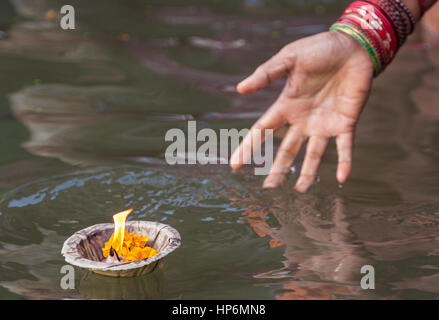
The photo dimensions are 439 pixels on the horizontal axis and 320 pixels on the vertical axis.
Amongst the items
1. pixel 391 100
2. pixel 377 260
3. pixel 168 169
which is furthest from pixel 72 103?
pixel 377 260

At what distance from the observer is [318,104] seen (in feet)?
6.64

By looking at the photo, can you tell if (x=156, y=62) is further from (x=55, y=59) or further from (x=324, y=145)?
(x=324, y=145)

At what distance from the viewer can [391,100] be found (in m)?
2.97

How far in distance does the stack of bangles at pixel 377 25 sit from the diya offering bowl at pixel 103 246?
0.98 m

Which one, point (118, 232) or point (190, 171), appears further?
point (190, 171)

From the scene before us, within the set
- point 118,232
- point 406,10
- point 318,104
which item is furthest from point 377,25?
point 118,232

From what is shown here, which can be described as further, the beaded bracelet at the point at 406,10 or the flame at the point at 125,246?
the beaded bracelet at the point at 406,10

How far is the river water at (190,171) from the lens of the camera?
153 centimetres

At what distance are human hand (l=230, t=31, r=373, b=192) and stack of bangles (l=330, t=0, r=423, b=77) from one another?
4 cm

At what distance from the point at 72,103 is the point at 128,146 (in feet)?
1.83

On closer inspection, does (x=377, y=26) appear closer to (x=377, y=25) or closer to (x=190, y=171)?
(x=377, y=25)

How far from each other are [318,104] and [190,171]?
0.54 m

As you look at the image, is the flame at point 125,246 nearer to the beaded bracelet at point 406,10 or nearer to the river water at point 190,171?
the river water at point 190,171

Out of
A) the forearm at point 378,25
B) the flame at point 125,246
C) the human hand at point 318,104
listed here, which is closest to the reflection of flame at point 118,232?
Result: the flame at point 125,246
